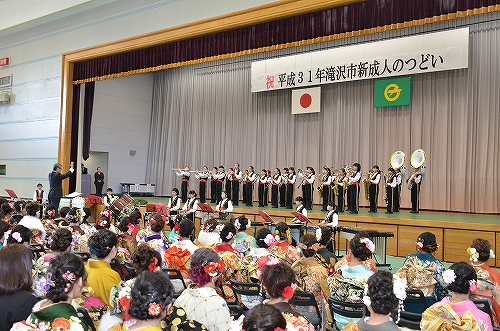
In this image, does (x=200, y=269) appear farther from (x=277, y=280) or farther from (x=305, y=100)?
(x=305, y=100)

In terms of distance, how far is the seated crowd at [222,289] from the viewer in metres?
1.96

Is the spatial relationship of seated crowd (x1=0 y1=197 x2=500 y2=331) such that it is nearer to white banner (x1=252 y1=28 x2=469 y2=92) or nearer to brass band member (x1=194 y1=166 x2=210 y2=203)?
white banner (x1=252 y1=28 x2=469 y2=92)

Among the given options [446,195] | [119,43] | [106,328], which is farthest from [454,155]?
[106,328]

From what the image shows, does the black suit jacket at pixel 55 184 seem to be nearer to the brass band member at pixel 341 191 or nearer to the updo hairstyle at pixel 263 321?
the brass band member at pixel 341 191

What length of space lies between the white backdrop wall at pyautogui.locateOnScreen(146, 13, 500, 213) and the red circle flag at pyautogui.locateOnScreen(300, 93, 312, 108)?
1.26 ft

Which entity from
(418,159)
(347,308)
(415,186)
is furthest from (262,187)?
(347,308)

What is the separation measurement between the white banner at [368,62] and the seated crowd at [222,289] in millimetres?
8519

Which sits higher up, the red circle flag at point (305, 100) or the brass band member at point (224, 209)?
the red circle flag at point (305, 100)

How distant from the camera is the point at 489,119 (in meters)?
11.4

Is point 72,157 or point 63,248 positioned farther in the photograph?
point 72,157

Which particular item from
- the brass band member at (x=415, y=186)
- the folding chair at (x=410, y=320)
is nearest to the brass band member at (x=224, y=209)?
the brass band member at (x=415, y=186)

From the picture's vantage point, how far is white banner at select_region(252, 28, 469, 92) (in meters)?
11.3

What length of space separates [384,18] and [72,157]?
8777 mm

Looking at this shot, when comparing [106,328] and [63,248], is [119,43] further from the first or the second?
[106,328]
